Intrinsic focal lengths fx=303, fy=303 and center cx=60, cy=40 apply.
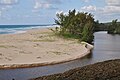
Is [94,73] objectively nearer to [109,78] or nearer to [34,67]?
[109,78]

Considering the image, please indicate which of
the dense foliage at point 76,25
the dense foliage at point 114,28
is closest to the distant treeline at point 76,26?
the dense foliage at point 76,25

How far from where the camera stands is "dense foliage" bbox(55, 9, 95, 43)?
71.7m

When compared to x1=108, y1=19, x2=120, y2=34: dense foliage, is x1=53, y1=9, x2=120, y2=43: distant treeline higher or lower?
higher

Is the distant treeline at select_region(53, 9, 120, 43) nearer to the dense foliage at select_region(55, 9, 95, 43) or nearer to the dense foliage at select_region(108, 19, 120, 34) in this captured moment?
the dense foliage at select_region(55, 9, 95, 43)

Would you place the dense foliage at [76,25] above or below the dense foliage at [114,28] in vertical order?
above

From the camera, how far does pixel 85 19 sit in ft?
281

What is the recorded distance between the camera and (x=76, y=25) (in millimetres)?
80250

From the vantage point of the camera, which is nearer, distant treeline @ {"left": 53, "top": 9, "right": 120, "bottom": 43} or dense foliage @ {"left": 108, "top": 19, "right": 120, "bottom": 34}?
distant treeline @ {"left": 53, "top": 9, "right": 120, "bottom": 43}

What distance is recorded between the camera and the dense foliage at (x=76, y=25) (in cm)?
7169

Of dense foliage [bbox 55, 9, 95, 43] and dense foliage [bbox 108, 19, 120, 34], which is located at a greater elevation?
dense foliage [bbox 55, 9, 95, 43]

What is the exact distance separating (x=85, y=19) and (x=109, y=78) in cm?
6859

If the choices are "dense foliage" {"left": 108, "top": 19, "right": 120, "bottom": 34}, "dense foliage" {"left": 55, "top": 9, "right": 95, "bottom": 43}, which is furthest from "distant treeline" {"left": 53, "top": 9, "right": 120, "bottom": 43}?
"dense foliage" {"left": 108, "top": 19, "right": 120, "bottom": 34}

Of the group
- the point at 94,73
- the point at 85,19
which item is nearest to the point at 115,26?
the point at 85,19

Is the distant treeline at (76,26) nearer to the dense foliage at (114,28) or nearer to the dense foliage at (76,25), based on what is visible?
the dense foliage at (76,25)
